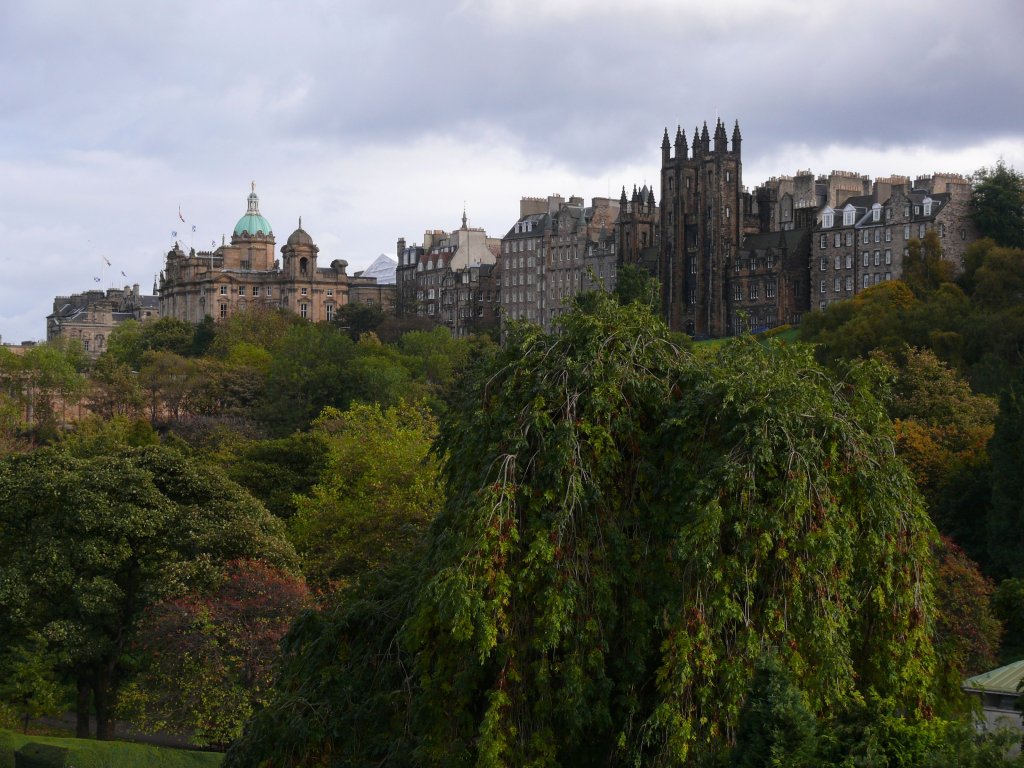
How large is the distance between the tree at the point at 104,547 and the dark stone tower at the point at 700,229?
70.0 m

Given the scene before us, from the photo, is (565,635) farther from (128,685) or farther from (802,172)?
(802,172)

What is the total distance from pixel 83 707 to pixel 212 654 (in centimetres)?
573

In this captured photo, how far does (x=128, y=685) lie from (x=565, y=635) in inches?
816

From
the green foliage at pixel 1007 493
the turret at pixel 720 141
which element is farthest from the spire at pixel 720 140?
the green foliage at pixel 1007 493

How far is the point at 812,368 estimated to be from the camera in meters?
17.3

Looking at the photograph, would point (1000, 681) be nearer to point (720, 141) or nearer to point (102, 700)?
point (102, 700)

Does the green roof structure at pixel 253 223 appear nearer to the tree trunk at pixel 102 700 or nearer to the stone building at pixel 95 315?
the stone building at pixel 95 315

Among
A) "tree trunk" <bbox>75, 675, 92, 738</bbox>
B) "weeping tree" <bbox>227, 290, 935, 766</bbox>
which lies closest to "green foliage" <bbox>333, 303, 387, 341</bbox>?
"tree trunk" <bbox>75, 675, 92, 738</bbox>

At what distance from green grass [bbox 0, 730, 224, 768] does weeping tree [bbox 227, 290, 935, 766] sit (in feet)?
39.5

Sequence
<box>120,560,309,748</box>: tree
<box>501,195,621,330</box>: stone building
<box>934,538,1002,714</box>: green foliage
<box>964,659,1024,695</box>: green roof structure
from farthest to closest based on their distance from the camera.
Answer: <box>501,195,621,330</box>: stone building < <box>934,538,1002,714</box>: green foliage < <box>120,560,309,748</box>: tree < <box>964,659,1024,695</box>: green roof structure

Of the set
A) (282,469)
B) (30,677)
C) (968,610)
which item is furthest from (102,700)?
(968,610)

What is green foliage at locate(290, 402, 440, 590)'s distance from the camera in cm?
3716

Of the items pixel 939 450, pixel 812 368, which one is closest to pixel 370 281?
pixel 939 450

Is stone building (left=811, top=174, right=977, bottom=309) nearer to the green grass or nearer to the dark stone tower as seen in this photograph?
the dark stone tower
